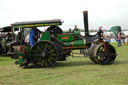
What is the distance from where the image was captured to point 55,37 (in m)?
7.22

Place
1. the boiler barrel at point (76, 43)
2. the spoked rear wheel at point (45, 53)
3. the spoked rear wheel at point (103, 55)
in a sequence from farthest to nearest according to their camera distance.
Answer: the boiler barrel at point (76, 43) < the spoked rear wheel at point (103, 55) < the spoked rear wheel at point (45, 53)

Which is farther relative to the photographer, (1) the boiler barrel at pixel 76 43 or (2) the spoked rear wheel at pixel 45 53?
(1) the boiler barrel at pixel 76 43

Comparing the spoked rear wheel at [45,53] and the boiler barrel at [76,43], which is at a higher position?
the boiler barrel at [76,43]

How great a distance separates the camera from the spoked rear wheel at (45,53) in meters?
6.84

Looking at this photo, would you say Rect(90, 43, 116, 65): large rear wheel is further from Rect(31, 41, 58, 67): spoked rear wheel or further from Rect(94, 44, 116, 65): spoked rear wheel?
Rect(31, 41, 58, 67): spoked rear wheel

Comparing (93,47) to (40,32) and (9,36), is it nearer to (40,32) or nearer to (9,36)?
(40,32)

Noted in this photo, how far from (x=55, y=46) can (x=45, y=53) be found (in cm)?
45

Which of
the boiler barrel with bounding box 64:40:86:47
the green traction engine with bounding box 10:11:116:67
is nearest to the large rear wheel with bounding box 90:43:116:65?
the green traction engine with bounding box 10:11:116:67

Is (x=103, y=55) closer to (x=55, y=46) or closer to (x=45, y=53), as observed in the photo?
(x=55, y=46)

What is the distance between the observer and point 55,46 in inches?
268

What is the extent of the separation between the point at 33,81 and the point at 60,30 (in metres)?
3.17

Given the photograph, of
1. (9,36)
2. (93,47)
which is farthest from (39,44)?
(9,36)

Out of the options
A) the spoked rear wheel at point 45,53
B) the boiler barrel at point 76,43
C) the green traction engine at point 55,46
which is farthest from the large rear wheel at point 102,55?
the spoked rear wheel at point 45,53

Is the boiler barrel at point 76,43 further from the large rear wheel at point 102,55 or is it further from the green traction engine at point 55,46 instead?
the large rear wheel at point 102,55
